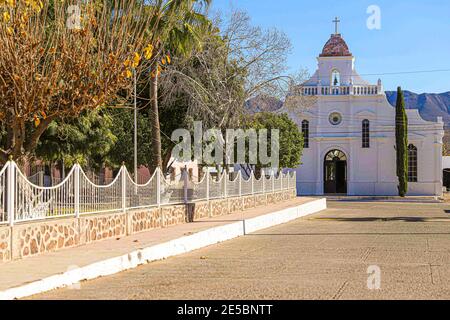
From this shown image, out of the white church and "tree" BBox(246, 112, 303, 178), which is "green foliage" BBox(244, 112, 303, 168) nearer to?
"tree" BBox(246, 112, 303, 178)

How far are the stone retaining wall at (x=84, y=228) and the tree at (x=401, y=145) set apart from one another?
35.6 meters

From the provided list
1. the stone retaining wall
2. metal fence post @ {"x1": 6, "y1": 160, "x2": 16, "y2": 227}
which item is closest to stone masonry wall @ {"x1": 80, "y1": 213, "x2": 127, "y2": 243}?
the stone retaining wall

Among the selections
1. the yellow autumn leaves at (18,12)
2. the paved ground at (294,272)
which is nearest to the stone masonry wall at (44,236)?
the paved ground at (294,272)

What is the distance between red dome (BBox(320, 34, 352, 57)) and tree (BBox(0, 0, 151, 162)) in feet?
148

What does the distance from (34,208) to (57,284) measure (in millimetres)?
2948

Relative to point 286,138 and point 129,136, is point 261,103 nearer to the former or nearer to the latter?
point 129,136

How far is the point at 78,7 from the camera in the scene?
15422mm

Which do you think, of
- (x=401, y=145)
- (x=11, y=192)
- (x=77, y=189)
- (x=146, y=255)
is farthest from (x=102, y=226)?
(x=401, y=145)

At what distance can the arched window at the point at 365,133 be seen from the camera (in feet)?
196

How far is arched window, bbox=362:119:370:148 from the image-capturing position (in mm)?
59844

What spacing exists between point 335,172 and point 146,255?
48177 mm

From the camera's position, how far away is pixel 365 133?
60094 mm

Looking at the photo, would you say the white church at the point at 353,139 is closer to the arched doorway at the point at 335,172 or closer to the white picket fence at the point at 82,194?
the arched doorway at the point at 335,172
